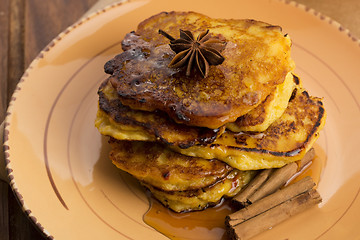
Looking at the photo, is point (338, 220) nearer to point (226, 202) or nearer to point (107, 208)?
point (226, 202)

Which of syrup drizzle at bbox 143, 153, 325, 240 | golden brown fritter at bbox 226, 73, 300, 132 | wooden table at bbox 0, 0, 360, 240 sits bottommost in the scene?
syrup drizzle at bbox 143, 153, 325, 240

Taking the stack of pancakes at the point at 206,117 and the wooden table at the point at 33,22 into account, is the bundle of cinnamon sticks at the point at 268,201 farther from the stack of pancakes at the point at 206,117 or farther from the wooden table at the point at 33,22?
Answer: the wooden table at the point at 33,22

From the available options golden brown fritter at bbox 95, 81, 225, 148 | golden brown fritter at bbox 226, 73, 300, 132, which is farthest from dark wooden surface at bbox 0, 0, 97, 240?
golden brown fritter at bbox 226, 73, 300, 132

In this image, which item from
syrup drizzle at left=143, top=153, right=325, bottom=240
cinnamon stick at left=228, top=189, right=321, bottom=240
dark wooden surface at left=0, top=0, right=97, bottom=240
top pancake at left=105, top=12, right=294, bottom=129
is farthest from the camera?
dark wooden surface at left=0, top=0, right=97, bottom=240

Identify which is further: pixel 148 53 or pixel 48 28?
pixel 48 28

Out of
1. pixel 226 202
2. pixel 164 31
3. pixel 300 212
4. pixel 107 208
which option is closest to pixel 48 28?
pixel 164 31

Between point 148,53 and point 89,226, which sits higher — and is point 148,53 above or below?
above

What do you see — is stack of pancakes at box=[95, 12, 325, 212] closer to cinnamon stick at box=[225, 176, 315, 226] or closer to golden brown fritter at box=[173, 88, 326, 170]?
golden brown fritter at box=[173, 88, 326, 170]
